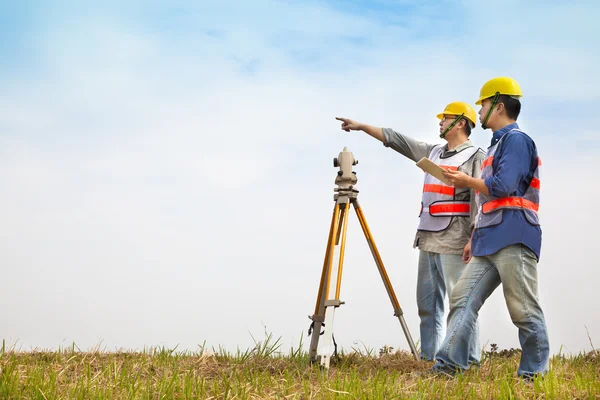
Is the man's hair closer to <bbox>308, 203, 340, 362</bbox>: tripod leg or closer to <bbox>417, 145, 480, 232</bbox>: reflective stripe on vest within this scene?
<bbox>417, 145, 480, 232</bbox>: reflective stripe on vest

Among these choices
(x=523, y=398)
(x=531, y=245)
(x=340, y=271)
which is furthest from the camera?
(x=340, y=271)

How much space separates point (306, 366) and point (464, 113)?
304cm

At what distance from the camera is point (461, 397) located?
4816 mm

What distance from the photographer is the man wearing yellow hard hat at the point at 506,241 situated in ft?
16.6

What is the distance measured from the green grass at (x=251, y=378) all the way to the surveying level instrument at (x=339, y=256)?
0.35 meters

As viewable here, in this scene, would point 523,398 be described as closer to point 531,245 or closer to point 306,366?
point 531,245

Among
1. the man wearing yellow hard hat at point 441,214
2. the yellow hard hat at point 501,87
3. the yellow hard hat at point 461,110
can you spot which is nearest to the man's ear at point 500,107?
the yellow hard hat at point 501,87

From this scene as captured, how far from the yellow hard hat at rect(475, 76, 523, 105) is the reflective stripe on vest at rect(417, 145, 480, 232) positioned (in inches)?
44.8

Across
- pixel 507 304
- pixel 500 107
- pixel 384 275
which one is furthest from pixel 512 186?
pixel 384 275

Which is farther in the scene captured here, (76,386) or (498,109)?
(498,109)

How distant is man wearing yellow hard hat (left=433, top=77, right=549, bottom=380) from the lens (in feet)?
16.6

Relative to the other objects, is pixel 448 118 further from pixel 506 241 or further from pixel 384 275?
pixel 506 241

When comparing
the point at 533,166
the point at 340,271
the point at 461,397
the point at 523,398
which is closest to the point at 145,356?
the point at 340,271

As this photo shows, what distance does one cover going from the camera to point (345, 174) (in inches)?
251
